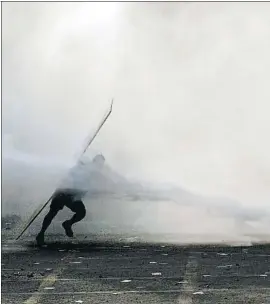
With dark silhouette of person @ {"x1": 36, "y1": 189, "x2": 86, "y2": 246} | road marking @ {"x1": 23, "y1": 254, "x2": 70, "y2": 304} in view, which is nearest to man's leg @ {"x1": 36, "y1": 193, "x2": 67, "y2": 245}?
dark silhouette of person @ {"x1": 36, "y1": 189, "x2": 86, "y2": 246}

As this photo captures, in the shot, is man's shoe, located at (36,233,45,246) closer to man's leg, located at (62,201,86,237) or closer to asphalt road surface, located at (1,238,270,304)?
asphalt road surface, located at (1,238,270,304)

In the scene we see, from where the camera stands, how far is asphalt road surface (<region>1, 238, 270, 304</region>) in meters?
2.87

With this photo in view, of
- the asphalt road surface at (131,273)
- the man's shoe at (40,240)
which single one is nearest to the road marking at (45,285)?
the asphalt road surface at (131,273)

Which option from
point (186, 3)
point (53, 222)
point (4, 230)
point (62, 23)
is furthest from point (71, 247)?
point (186, 3)

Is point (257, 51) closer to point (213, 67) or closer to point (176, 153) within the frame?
point (213, 67)

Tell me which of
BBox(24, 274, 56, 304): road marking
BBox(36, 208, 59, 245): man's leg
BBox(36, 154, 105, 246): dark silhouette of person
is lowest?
BBox(24, 274, 56, 304): road marking

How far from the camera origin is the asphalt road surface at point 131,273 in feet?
9.42

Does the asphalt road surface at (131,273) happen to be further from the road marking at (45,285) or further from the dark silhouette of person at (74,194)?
the dark silhouette of person at (74,194)

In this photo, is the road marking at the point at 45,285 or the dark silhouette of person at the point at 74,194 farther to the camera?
the dark silhouette of person at the point at 74,194

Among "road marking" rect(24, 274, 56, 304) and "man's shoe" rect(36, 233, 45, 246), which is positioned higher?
"man's shoe" rect(36, 233, 45, 246)

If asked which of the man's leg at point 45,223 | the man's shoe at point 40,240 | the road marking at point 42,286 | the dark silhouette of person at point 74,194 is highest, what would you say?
the dark silhouette of person at point 74,194

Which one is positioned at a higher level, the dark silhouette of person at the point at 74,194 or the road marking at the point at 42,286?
the dark silhouette of person at the point at 74,194

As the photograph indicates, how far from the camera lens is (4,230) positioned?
10.9 feet

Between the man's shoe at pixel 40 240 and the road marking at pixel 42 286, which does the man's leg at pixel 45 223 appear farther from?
the road marking at pixel 42 286
